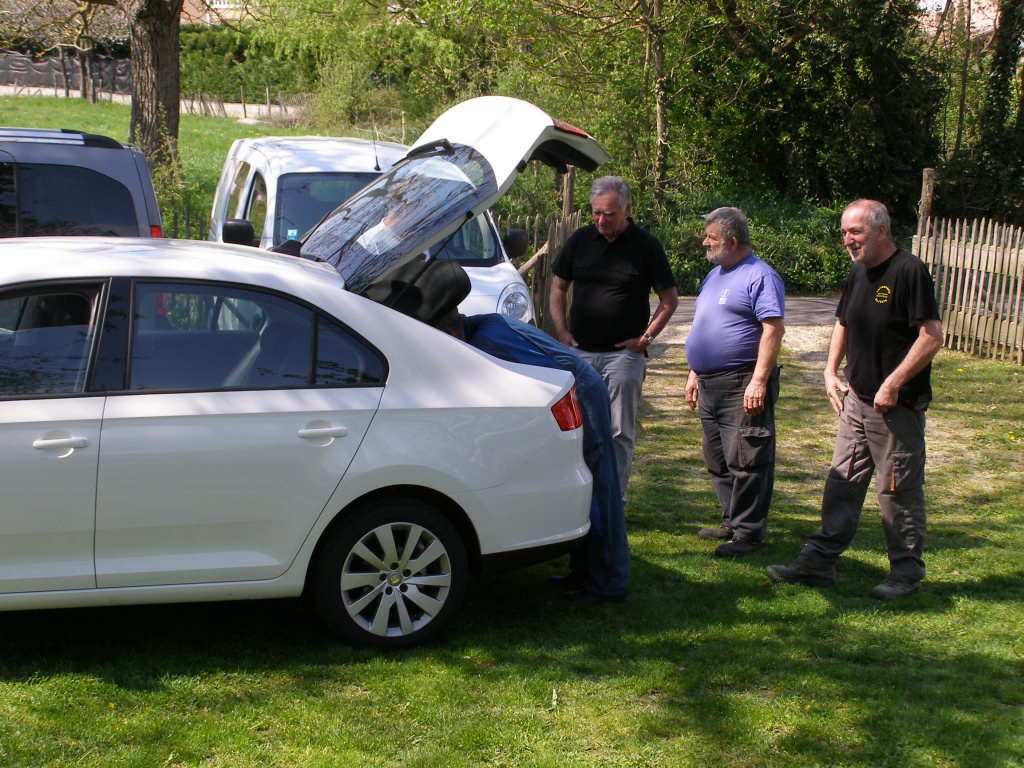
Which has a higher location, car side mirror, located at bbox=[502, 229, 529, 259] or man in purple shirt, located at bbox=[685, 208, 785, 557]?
car side mirror, located at bbox=[502, 229, 529, 259]

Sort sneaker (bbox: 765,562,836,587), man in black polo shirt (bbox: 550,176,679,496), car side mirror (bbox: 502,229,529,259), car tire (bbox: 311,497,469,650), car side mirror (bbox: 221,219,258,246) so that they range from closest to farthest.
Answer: car tire (bbox: 311,497,469,650), sneaker (bbox: 765,562,836,587), man in black polo shirt (bbox: 550,176,679,496), car side mirror (bbox: 221,219,258,246), car side mirror (bbox: 502,229,529,259)

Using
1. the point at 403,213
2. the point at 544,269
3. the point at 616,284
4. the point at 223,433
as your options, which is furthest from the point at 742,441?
the point at 544,269

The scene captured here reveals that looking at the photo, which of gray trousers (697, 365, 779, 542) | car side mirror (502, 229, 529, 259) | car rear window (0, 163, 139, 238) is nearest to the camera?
gray trousers (697, 365, 779, 542)

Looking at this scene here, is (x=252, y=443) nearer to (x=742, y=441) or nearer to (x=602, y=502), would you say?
(x=602, y=502)

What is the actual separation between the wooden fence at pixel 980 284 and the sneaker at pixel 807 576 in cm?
793

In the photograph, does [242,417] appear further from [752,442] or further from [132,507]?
[752,442]

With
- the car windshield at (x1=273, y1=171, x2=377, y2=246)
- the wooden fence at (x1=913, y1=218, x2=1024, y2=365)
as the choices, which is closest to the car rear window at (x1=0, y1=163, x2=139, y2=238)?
the car windshield at (x1=273, y1=171, x2=377, y2=246)

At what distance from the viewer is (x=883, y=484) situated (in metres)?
5.34

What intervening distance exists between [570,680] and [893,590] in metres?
1.98

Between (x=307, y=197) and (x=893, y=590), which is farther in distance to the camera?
(x=307, y=197)

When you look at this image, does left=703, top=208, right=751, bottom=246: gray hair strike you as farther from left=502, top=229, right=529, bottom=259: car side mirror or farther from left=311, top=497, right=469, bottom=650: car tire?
left=502, top=229, right=529, bottom=259: car side mirror

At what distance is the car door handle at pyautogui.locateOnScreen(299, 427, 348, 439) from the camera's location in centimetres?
426

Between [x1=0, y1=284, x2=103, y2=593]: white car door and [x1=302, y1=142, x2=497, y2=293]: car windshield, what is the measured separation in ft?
3.80

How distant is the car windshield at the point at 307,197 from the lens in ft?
28.2
